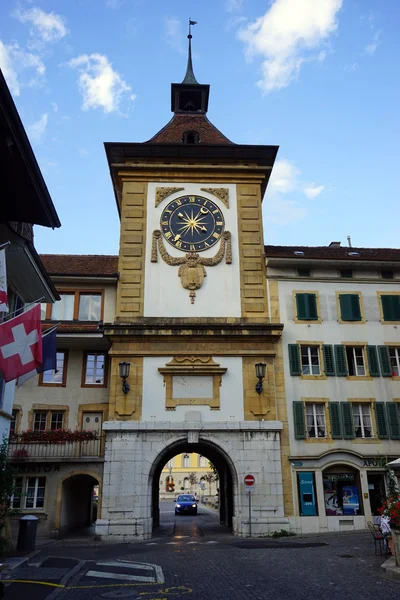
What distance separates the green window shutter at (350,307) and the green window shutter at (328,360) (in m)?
1.77

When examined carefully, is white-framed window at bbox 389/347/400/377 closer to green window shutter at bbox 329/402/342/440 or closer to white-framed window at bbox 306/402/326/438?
green window shutter at bbox 329/402/342/440

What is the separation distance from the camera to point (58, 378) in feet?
87.5

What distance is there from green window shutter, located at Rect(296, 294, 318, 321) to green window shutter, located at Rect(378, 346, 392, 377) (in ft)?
11.5

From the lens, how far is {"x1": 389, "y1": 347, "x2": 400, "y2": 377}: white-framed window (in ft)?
84.5

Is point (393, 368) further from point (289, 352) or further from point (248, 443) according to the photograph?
point (248, 443)

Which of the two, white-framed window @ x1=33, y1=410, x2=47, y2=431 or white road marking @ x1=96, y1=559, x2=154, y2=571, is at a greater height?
white-framed window @ x1=33, y1=410, x2=47, y2=431

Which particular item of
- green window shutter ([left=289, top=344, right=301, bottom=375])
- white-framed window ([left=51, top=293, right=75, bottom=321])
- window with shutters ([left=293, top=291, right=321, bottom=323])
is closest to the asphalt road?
green window shutter ([left=289, top=344, right=301, bottom=375])

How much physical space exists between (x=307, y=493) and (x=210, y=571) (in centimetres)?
1079

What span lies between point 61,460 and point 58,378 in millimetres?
4277

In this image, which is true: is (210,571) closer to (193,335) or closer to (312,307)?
(193,335)

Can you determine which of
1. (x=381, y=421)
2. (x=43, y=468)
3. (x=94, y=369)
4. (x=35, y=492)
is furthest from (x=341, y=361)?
(x=35, y=492)

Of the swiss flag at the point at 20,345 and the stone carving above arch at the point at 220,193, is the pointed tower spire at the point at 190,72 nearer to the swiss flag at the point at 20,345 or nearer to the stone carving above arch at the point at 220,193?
the stone carving above arch at the point at 220,193

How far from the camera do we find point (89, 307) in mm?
27375

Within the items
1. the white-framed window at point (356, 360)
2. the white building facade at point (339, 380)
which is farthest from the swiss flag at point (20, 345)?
the white-framed window at point (356, 360)
